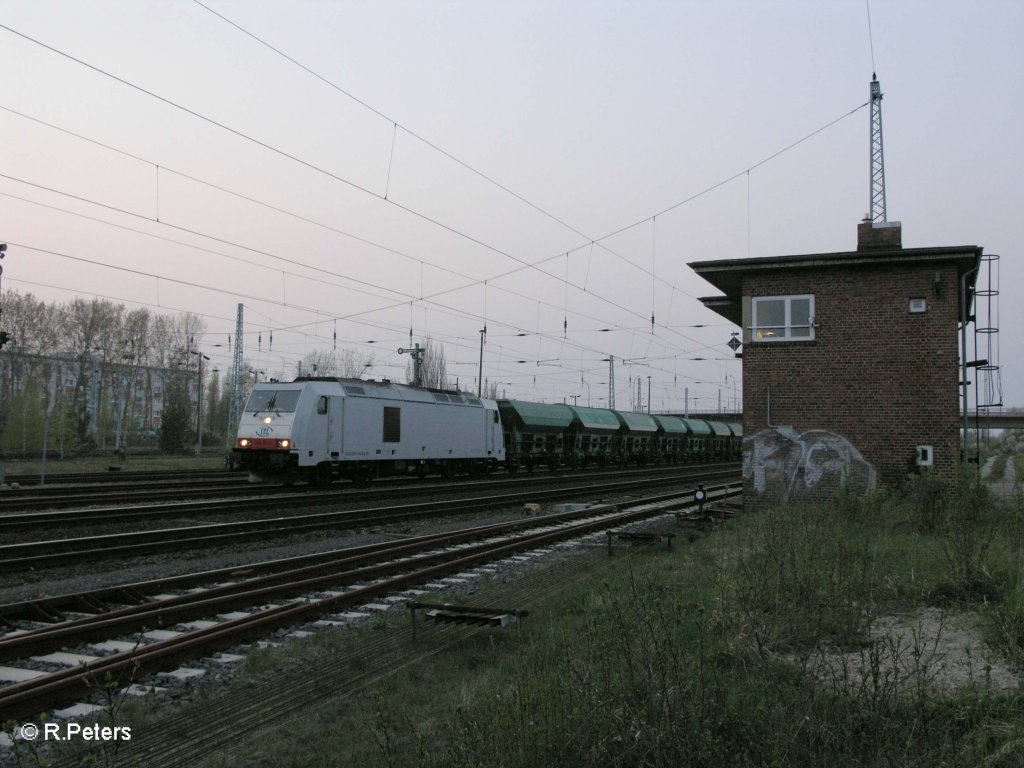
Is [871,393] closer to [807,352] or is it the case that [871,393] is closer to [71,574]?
[807,352]

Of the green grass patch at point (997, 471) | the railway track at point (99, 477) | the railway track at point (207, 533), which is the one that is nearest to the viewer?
the railway track at point (207, 533)

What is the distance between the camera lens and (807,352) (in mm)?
16359

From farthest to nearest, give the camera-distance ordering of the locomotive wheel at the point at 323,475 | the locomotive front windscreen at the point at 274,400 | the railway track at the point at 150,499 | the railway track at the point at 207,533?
the locomotive wheel at the point at 323,475 → the locomotive front windscreen at the point at 274,400 → the railway track at the point at 150,499 → the railway track at the point at 207,533

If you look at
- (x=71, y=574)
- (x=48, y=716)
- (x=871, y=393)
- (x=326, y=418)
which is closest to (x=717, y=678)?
(x=48, y=716)

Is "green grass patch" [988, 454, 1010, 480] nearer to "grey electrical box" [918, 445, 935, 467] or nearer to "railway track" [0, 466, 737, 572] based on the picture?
"grey electrical box" [918, 445, 935, 467]

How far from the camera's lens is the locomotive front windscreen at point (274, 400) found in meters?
21.9

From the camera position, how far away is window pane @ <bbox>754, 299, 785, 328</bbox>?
54.6ft

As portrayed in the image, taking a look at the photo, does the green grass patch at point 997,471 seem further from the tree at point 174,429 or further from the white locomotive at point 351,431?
the tree at point 174,429

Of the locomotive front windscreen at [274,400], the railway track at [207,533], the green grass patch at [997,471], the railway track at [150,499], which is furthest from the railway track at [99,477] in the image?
the green grass patch at [997,471]

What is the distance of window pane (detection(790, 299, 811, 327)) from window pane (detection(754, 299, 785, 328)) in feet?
0.67

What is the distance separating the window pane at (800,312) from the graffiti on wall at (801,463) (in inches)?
89.9

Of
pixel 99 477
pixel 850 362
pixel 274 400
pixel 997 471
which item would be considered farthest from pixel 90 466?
pixel 997 471

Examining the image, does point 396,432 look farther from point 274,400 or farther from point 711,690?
point 711,690

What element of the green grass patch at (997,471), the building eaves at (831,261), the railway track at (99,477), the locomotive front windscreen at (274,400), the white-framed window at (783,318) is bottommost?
the railway track at (99,477)
